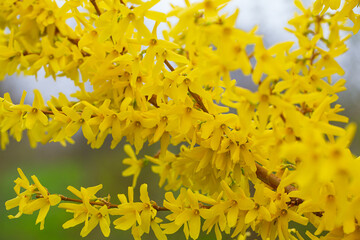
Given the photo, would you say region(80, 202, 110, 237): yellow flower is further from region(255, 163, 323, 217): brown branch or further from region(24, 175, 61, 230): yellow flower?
region(255, 163, 323, 217): brown branch

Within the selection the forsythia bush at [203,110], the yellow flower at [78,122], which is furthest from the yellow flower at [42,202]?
the yellow flower at [78,122]

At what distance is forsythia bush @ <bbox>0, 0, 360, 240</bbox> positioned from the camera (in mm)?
500

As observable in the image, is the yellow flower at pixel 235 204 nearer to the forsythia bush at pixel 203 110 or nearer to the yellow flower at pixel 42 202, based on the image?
the forsythia bush at pixel 203 110

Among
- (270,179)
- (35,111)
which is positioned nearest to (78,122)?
(35,111)

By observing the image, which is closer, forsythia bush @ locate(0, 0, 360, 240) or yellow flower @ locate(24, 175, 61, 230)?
forsythia bush @ locate(0, 0, 360, 240)

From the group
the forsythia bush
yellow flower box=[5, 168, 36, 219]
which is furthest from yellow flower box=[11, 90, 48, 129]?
yellow flower box=[5, 168, 36, 219]

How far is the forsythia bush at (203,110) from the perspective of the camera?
0.50 m

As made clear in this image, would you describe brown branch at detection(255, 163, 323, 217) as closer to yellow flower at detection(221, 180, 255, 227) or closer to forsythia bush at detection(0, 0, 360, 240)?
forsythia bush at detection(0, 0, 360, 240)

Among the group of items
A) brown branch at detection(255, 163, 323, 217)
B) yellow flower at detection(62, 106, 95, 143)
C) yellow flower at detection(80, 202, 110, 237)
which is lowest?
yellow flower at detection(80, 202, 110, 237)

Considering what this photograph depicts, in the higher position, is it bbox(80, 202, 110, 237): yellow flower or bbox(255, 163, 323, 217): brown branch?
bbox(255, 163, 323, 217): brown branch

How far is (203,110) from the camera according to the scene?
765mm

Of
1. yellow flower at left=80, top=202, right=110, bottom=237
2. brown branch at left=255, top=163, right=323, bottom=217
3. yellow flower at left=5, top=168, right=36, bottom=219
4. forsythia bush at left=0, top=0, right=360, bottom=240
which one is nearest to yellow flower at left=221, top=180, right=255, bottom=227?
forsythia bush at left=0, top=0, right=360, bottom=240

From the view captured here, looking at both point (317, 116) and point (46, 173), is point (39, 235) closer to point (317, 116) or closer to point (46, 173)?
point (46, 173)

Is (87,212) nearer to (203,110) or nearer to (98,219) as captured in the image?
(98,219)
